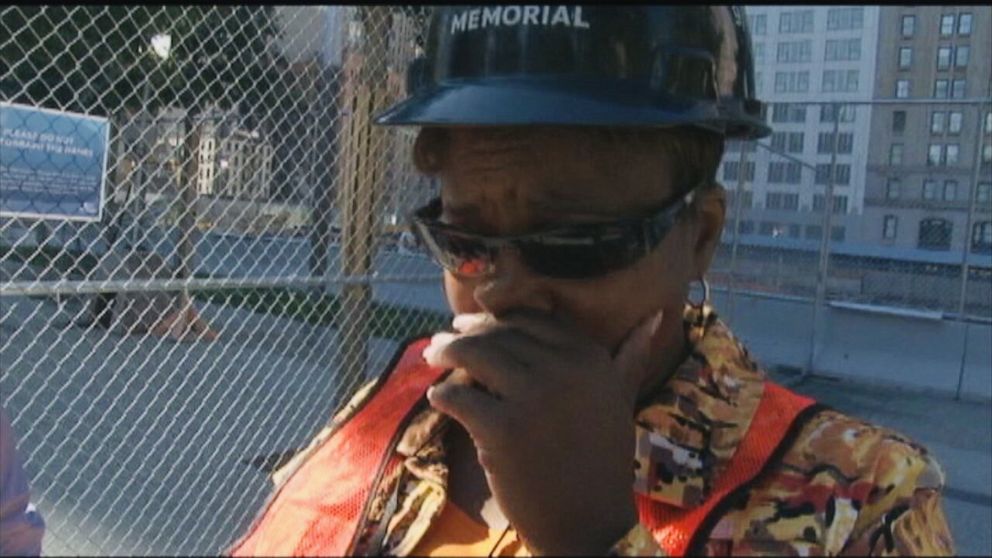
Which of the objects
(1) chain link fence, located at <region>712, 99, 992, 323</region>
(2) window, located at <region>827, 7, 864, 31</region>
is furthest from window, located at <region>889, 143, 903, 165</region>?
Answer: (2) window, located at <region>827, 7, 864, 31</region>

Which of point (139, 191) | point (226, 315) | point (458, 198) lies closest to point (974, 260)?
point (226, 315)

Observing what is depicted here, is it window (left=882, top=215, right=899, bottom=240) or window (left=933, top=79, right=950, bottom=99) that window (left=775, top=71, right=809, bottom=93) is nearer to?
window (left=933, top=79, right=950, bottom=99)

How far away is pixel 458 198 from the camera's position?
1.27m

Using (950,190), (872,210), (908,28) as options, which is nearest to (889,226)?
(872,210)

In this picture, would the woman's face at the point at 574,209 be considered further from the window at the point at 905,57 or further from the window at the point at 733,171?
the window at the point at 905,57

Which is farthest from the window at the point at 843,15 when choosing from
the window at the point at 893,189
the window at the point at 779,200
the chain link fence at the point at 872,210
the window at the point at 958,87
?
the window at the point at 958,87

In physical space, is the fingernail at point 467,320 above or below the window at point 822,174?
above

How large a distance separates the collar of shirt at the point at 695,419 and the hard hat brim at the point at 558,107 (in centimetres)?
27

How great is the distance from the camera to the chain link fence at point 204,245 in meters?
4.95

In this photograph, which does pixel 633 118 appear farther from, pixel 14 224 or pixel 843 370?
pixel 843 370

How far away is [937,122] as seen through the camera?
10.5 m

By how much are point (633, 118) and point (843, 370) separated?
9.92 meters

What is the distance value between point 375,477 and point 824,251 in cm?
946

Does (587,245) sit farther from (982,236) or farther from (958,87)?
(958,87)
